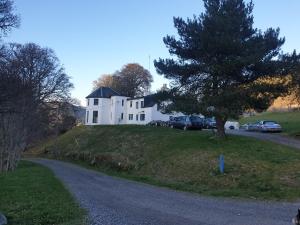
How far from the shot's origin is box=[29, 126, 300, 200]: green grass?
899 inches

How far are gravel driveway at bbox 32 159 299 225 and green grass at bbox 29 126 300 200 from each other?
3157mm

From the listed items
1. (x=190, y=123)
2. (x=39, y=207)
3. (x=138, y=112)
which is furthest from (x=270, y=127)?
(x=39, y=207)

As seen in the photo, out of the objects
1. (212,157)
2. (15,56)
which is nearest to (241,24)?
(212,157)

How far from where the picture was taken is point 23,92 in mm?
41812

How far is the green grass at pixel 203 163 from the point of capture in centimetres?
2283

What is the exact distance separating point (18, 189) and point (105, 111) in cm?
6840

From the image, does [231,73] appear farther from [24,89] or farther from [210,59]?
[24,89]

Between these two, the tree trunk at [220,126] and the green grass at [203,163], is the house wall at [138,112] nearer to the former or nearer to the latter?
the green grass at [203,163]

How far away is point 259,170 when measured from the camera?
25141mm

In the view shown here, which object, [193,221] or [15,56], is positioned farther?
[15,56]

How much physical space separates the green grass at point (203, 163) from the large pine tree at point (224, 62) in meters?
2.75

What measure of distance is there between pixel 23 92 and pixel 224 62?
20.3 m

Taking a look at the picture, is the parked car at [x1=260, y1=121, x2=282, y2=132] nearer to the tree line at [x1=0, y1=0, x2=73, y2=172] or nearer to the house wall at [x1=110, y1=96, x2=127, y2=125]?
the tree line at [x1=0, y1=0, x2=73, y2=172]

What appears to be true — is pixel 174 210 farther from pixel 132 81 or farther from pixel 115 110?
pixel 132 81
